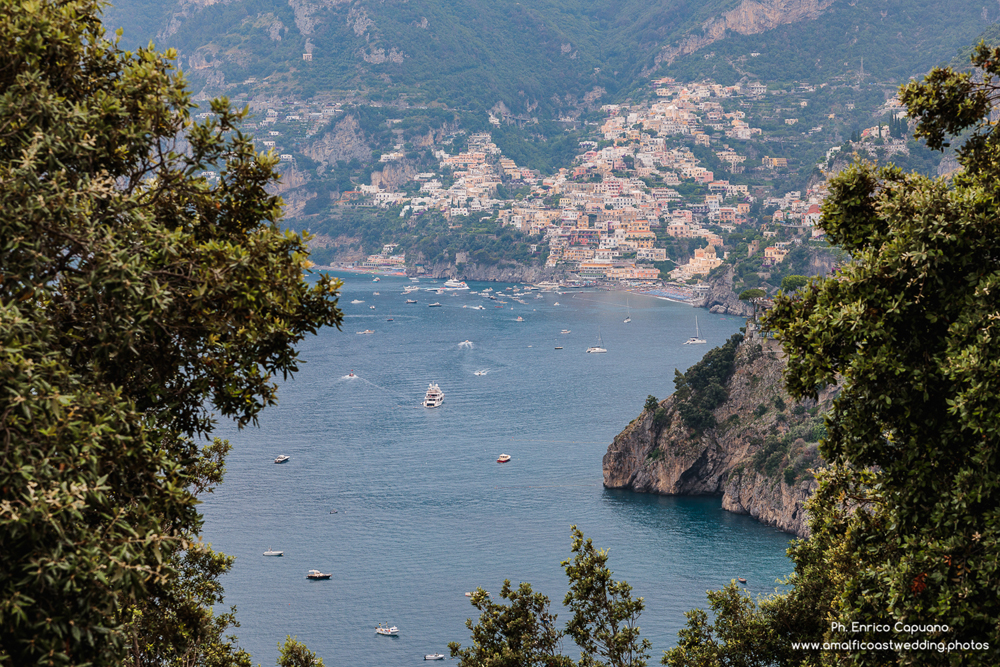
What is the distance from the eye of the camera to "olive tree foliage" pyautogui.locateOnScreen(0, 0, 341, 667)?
641cm

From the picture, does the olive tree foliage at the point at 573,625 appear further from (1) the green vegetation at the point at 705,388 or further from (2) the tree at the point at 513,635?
(1) the green vegetation at the point at 705,388

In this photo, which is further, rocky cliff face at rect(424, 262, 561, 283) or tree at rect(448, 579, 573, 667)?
rocky cliff face at rect(424, 262, 561, 283)

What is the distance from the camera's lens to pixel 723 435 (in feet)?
208

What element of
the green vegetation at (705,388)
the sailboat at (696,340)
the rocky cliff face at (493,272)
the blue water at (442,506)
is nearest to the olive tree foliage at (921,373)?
the blue water at (442,506)

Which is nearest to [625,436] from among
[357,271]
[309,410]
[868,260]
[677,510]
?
[677,510]

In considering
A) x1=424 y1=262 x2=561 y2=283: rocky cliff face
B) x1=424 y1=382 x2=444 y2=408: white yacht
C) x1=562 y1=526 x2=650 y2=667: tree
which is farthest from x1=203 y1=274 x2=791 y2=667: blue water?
x1=424 y1=262 x2=561 y2=283: rocky cliff face

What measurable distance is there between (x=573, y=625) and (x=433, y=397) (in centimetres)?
7213

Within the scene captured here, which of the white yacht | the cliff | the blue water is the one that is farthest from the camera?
the white yacht

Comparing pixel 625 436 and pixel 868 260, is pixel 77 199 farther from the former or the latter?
pixel 625 436

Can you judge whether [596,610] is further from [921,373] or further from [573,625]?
[921,373]

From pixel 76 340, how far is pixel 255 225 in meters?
2.27

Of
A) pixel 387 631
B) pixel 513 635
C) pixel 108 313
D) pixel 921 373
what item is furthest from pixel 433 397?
pixel 108 313

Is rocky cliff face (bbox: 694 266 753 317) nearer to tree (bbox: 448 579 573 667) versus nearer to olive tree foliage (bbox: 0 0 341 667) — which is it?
tree (bbox: 448 579 573 667)

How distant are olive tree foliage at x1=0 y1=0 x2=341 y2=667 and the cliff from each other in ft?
178
